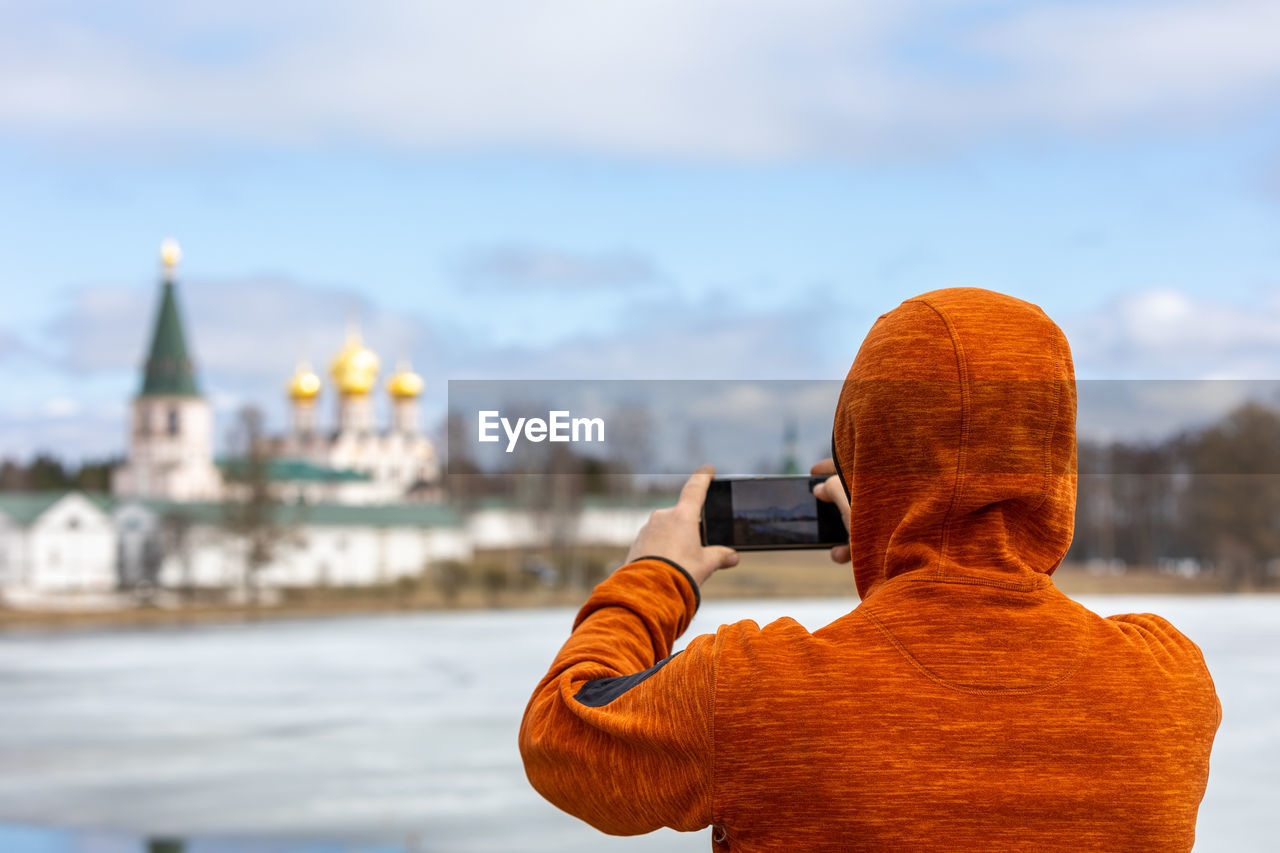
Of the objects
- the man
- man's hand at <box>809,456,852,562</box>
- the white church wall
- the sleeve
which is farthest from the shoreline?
the man

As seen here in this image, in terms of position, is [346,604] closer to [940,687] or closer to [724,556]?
[724,556]

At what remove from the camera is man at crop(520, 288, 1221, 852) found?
0.82 m

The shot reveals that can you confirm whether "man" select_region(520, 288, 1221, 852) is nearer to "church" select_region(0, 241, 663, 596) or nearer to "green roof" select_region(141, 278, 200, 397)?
"church" select_region(0, 241, 663, 596)

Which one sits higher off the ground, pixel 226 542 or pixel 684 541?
pixel 684 541

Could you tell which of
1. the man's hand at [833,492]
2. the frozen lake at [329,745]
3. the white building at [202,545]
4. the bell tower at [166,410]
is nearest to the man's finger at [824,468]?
the man's hand at [833,492]

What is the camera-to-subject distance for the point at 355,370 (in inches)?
2335

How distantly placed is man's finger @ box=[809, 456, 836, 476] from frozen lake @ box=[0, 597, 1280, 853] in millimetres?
1576

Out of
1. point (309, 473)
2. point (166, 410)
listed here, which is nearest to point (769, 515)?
point (309, 473)

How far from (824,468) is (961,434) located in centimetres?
25

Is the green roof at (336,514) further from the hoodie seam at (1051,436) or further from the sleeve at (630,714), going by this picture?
the hoodie seam at (1051,436)

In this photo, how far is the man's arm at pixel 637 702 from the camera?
84cm

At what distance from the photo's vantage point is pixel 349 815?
7.71 m

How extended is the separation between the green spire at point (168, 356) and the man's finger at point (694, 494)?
58.0 meters

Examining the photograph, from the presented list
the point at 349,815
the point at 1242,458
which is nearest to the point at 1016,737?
the point at 349,815
